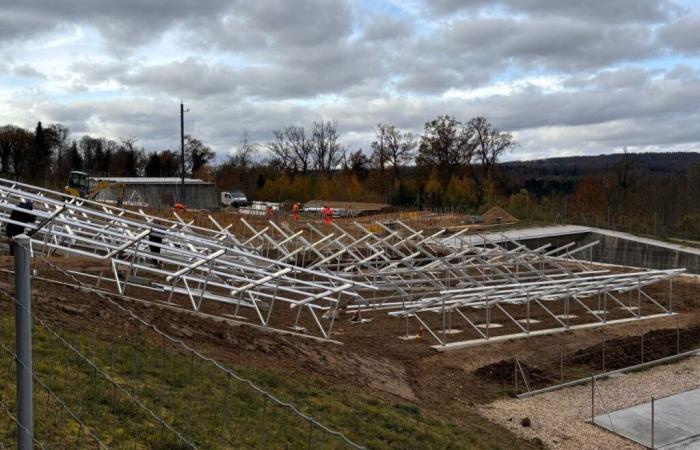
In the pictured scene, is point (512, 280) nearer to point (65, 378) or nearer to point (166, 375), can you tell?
point (166, 375)

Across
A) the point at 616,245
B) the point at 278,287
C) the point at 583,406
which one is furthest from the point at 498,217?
the point at 583,406

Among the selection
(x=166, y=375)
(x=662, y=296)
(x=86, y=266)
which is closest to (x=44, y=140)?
(x=86, y=266)

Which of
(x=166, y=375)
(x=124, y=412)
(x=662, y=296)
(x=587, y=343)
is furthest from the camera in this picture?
(x=662, y=296)

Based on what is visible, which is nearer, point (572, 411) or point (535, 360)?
point (572, 411)

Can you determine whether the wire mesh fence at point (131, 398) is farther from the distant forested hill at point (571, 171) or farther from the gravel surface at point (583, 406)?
the distant forested hill at point (571, 171)

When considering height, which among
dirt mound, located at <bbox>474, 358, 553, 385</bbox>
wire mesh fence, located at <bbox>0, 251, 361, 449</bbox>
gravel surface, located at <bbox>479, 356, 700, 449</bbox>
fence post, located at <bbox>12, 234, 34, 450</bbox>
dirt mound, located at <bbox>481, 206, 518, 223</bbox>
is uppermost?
fence post, located at <bbox>12, 234, 34, 450</bbox>

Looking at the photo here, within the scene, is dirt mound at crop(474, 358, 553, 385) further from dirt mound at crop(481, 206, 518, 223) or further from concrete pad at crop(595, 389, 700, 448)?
dirt mound at crop(481, 206, 518, 223)

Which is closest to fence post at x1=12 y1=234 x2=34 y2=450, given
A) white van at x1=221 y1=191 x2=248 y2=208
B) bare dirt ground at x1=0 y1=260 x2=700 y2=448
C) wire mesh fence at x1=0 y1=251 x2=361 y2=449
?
wire mesh fence at x1=0 y1=251 x2=361 y2=449

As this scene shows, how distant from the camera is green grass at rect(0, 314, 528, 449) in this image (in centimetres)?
627

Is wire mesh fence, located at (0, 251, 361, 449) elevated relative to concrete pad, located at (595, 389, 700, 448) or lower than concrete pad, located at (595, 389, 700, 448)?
elevated

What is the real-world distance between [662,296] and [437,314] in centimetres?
914

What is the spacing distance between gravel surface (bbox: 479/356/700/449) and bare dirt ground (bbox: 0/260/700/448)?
4 cm

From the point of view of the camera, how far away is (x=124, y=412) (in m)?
6.75

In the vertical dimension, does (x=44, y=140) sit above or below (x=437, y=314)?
above
